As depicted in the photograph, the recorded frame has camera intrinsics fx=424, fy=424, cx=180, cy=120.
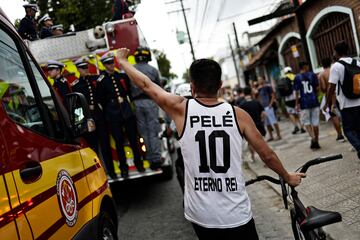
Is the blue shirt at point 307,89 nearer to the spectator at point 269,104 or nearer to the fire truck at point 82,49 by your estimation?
the spectator at point 269,104

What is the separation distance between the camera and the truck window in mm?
2498

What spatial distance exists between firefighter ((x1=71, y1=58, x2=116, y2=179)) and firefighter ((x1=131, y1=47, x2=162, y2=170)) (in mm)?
551

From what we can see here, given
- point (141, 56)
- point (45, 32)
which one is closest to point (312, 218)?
point (141, 56)

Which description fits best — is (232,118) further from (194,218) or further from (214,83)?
(194,218)

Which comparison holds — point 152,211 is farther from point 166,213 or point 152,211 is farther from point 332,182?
point 332,182

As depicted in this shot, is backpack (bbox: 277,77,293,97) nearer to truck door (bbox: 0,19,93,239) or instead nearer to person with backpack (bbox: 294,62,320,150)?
person with backpack (bbox: 294,62,320,150)

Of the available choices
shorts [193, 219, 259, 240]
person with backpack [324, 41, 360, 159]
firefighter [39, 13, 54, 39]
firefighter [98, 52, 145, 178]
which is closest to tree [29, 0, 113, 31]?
firefighter [39, 13, 54, 39]

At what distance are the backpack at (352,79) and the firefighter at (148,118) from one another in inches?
107

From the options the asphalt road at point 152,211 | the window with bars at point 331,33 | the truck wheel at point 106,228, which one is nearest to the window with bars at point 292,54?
the window with bars at point 331,33

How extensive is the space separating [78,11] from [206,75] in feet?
46.6

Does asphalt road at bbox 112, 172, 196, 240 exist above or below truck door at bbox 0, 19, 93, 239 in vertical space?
below

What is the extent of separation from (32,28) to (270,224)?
547cm

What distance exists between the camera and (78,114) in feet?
11.5

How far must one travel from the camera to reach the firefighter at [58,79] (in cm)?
595
